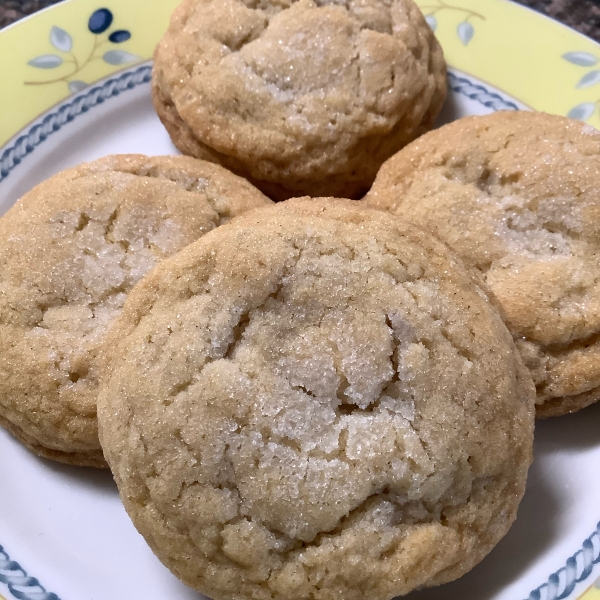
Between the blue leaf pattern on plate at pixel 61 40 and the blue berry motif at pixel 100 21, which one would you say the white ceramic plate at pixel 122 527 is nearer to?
the blue leaf pattern on plate at pixel 61 40

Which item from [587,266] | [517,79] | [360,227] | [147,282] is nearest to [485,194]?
[587,266]

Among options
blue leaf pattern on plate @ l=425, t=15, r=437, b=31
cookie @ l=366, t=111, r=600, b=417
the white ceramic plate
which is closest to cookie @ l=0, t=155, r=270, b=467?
the white ceramic plate

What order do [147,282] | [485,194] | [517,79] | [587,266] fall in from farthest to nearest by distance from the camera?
[517,79] < [485,194] < [587,266] < [147,282]

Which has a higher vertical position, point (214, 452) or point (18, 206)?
point (18, 206)

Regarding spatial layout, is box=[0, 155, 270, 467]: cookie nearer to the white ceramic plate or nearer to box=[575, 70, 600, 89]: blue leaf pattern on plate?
the white ceramic plate

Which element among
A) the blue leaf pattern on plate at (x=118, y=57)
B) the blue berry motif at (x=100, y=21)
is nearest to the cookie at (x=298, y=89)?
the blue leaf pattern on plate at (x=118, y=57)

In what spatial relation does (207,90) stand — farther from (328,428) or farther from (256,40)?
(328,428)

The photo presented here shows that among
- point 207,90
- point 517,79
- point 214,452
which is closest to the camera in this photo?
point 214,452
